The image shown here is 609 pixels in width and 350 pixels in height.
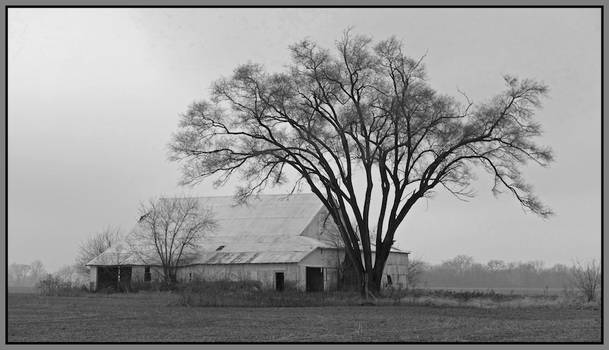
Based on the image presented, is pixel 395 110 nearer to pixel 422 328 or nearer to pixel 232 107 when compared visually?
pixel 232 107

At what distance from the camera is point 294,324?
22.8 meters

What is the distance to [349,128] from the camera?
39156mm

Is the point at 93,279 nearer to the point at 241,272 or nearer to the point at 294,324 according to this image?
the point at 241,272

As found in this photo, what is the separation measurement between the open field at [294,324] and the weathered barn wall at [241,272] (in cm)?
1530

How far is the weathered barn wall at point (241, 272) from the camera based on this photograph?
4672 cm

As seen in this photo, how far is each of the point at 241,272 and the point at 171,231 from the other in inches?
278

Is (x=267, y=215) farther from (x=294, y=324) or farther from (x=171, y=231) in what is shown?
(x=294, y=324)

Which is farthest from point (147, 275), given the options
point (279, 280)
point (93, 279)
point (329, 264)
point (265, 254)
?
point (329, 264)

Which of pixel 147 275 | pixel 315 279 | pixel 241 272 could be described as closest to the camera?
pixel 241 272

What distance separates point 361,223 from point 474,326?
648 inches

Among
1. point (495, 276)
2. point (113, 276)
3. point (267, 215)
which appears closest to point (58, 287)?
point (113, 276)

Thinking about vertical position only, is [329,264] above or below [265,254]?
below

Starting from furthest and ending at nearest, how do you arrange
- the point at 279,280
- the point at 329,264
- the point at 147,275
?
the point at 147,275 → the point at 329,264 → the point at 279,280

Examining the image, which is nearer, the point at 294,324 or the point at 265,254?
the point at 294,324
